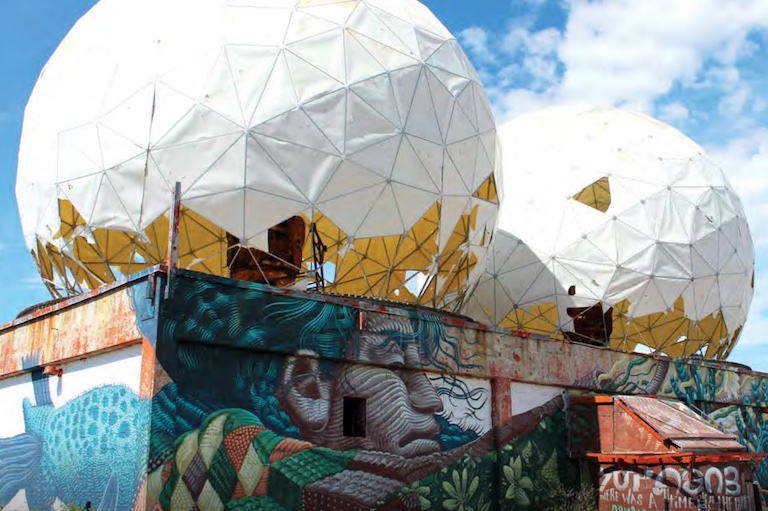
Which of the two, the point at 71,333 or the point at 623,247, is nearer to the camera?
the point at 71,333

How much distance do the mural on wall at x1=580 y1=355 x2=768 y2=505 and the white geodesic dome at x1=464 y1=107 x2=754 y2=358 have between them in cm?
283

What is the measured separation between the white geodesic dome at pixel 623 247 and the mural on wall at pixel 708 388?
2.83 meters

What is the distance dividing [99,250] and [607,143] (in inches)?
566

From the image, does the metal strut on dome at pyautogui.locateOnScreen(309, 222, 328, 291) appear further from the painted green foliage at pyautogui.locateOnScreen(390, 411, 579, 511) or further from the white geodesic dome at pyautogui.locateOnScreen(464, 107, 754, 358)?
the white geodesic dome at pyautogui.locateOnScreen(464, 107, 754, 358)

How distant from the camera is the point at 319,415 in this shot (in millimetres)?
10719

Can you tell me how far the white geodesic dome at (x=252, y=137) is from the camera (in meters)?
12.0

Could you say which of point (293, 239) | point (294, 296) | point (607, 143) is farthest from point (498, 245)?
point (294, 296)

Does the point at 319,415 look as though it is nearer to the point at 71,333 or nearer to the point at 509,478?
the point at 71,333

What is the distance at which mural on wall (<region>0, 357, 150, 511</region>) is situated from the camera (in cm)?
962

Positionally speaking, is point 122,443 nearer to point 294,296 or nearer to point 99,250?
point 294,296

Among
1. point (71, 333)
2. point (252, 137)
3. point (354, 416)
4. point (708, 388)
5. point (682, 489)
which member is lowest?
point (682, 489)

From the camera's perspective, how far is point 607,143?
72.0 ft

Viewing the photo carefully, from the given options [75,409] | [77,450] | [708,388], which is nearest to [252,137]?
[75,409]

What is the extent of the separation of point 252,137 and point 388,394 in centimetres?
433
